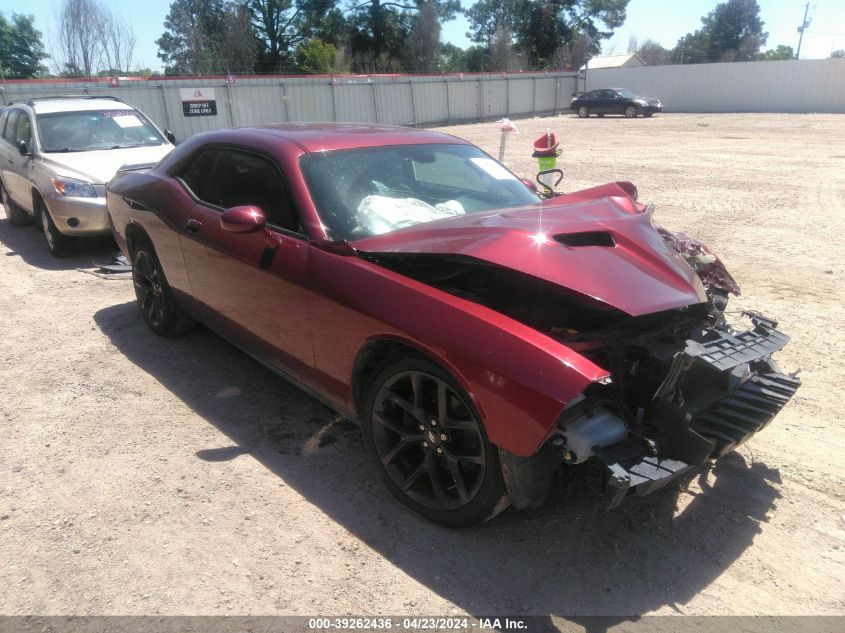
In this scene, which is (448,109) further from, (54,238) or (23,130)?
(54,238)

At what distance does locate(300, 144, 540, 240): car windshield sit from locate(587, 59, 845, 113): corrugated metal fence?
38.9 m

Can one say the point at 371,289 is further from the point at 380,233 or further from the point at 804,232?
the point at 804,232

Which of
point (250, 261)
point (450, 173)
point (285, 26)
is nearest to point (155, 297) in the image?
point (250, 261)

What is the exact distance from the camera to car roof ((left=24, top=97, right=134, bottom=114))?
8188mm

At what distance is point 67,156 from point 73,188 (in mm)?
748

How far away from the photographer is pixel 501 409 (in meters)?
2.37

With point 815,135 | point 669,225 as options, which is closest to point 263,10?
point 815,135

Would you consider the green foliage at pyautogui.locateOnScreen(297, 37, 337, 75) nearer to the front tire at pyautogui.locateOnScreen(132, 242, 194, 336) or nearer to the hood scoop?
the front tire at pyautogui.locateOnScreen(132, 242, 194, 336)

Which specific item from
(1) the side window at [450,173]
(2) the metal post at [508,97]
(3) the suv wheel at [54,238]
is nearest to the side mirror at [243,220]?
(1) the side window at [450,173]

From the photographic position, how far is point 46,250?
791 centimetres

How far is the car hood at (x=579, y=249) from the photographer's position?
2588 millimetres

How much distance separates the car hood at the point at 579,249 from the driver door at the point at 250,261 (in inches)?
19.5

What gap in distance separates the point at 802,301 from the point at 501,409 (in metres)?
4.31

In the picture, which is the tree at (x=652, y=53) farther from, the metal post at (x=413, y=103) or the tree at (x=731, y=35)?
the metal post at (x=413, y=103)
